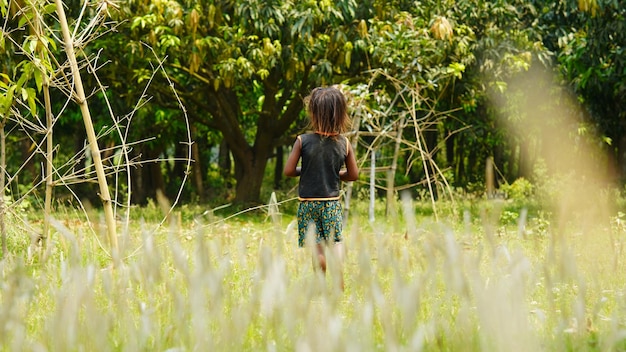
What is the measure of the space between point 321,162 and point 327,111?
0.32 m

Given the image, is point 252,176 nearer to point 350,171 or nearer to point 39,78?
point 350,171

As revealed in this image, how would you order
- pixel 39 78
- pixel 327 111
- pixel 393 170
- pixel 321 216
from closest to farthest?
pixel 39 78 < pixel 327 111 < pixel 321 216 < pixel 393 170

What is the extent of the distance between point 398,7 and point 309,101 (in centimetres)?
1021

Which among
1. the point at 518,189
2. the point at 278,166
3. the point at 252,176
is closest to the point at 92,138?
the point at 252,176

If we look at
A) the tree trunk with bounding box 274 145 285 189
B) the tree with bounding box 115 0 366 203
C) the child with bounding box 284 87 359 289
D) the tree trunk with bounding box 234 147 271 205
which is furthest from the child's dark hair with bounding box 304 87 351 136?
the tree trunk with bounding box 274 145 285 189

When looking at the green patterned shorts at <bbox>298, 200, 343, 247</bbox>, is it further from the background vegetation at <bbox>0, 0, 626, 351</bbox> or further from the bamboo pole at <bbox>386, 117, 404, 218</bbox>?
the bamboo pole at <bbox>386, 117, 404, 218</bbox>

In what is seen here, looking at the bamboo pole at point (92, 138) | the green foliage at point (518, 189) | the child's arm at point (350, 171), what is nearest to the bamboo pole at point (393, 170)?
the child's arm at point (350, 171)

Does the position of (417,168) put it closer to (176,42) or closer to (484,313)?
(176,42)

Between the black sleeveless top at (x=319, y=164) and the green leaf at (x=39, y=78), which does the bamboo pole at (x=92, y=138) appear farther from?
the black sleeveless top at (x=319, y=164)

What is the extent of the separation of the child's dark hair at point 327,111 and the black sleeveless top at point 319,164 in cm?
7

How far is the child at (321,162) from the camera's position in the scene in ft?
16.9

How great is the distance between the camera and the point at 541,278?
5.05 m

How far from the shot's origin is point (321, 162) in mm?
5199

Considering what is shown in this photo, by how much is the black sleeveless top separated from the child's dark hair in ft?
0.23
